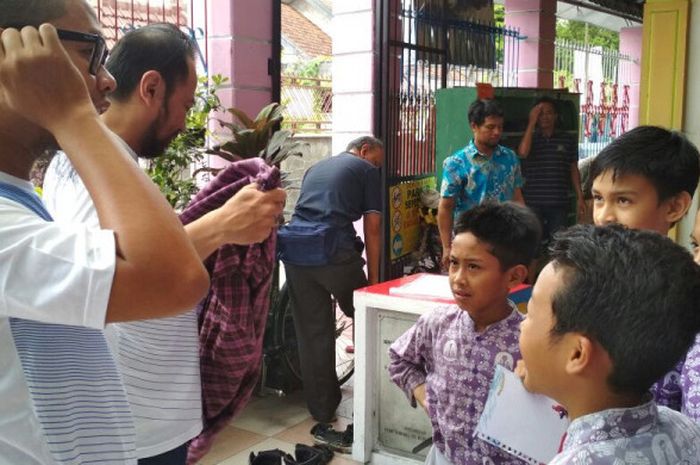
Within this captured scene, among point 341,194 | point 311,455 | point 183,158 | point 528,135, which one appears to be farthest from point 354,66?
point 311,455

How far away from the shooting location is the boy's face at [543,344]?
3.69ft

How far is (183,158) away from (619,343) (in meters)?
2.74

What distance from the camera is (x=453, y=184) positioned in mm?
4355

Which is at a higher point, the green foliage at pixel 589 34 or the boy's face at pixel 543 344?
the green foliage at pixel 589 34

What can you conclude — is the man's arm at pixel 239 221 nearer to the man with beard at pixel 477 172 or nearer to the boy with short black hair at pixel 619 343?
the boy with short black hair at pixel 619 343

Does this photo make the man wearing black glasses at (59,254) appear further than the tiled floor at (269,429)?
No

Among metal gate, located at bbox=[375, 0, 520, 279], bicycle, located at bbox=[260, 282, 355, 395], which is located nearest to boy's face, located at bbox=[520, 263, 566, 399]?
bicycle, located at bbox=[260, 282, 355, 395]

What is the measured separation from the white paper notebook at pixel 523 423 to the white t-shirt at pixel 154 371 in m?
0.76

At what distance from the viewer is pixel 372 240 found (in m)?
4.31

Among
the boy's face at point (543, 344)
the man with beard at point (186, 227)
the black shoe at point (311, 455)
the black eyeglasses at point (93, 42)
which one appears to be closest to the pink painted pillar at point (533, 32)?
the black shoe at point (311, 455)

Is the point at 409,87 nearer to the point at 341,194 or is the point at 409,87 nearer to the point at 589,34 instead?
the point at 341,194

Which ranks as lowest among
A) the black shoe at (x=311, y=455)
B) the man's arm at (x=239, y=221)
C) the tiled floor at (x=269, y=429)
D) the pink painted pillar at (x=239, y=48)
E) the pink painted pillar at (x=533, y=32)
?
the tiled floor at (x=269, y=429)

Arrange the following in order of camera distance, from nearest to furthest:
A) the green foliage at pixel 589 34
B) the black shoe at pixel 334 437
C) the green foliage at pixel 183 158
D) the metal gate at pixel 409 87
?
the green foliage at pixel 183 158
the black shoe at pixel 334 437
the metal gate at pixel 409 87
the green foliage at pixel 589 34

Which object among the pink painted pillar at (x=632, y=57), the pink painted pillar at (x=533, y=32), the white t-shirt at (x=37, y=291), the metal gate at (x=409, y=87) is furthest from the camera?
the pink painted pillar at (x=632, y=57)
